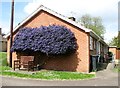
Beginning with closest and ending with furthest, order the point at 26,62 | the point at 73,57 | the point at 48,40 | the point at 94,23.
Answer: the point at 48,40 → the point at 26,62 → the point at 73,57 → the point at 94,23

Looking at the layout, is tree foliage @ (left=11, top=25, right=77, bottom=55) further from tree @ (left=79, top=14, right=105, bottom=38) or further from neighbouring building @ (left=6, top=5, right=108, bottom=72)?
tree @ (left=79, top=14, right=105, bottom=38)

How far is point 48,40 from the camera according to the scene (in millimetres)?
19938

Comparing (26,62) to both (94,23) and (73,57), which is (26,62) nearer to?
(73,57)

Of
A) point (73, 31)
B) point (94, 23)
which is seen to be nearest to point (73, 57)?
point (73, 31)

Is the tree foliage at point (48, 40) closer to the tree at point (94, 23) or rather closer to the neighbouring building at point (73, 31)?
the neighbouring building at point (73, 31)

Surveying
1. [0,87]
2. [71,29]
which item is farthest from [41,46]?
[0,87]

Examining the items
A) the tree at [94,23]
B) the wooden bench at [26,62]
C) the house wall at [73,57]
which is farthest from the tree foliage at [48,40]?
the tree at [94,23]

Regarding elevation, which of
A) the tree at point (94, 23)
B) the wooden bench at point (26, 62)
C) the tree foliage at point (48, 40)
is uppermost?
the tree at point (94, 23)

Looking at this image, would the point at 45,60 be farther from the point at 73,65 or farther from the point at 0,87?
the point at 0,87

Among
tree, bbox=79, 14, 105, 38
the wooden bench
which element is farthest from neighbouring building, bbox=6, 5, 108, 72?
tree, bbox=79, 14, 105, 38

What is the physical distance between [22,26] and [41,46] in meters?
3.43

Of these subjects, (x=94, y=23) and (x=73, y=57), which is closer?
(x=73, y=57)

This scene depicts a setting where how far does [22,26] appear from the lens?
880 inches

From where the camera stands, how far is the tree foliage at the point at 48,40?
65.0ft
